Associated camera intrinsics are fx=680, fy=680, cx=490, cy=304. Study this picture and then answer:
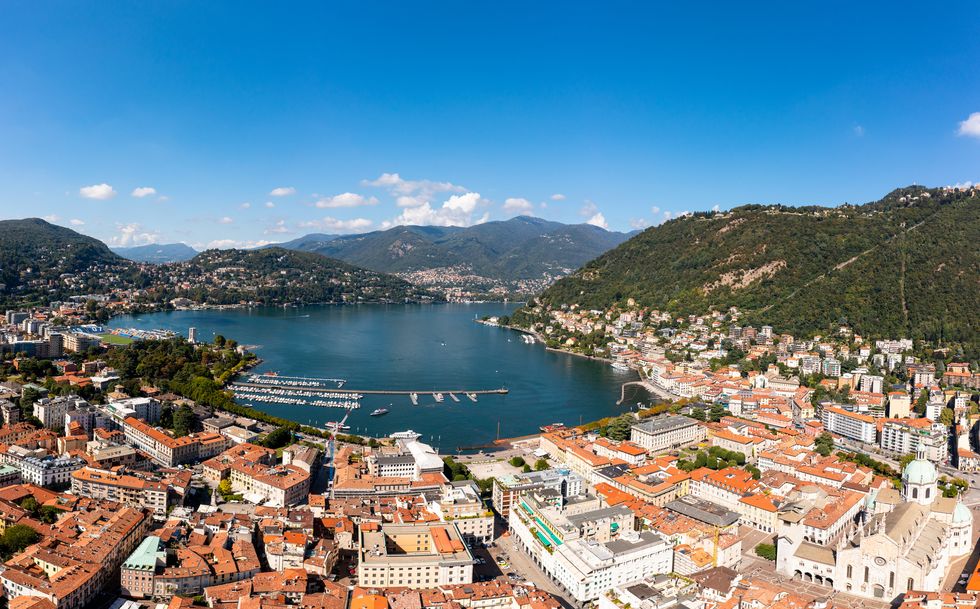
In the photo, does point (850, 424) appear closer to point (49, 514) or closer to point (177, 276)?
point (49, 514)

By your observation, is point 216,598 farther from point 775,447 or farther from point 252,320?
point 252,320

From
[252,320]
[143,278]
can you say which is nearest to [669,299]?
[252,320]

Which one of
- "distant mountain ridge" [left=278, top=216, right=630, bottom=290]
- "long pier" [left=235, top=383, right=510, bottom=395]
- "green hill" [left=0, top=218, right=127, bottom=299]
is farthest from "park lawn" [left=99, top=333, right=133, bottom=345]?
"distant mountain ridge" [left=278, top=216, right=630, bottom=290]

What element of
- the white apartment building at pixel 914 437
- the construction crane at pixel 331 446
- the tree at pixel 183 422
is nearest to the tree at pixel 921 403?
the white apartment building at pixel 914 437

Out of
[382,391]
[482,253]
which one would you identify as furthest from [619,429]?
[482,253]

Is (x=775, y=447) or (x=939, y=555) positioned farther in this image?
(x=775, y=447)

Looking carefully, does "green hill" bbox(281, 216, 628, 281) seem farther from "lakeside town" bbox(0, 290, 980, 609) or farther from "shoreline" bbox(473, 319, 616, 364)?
"lakeside town" bbox(0, 290, 980, 609)
